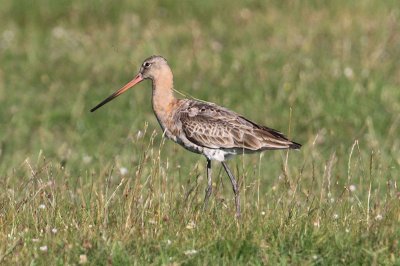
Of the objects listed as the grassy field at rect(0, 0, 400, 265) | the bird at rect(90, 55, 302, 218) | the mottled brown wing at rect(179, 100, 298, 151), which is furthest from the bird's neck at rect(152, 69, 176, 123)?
the grassy field at rect(0, 0, 400, 265)

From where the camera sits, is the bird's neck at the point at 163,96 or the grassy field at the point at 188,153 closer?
the grassy field at the point at 188,153

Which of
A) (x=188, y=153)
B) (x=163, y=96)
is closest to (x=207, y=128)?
(x=163, y=96)

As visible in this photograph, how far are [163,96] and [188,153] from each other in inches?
117

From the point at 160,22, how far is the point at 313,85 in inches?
176

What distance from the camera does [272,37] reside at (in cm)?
1568

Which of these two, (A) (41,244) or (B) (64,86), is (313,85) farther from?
(A) (41,244)

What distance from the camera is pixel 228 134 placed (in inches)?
337

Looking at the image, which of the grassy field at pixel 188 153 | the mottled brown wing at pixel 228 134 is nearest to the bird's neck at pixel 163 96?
the mottled brown wing at pixel 228 134

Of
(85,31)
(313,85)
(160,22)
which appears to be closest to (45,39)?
(85,31)

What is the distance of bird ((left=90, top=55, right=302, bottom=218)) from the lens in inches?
335

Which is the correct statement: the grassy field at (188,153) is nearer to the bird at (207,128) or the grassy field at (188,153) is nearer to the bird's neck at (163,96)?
the bird at (207,128)

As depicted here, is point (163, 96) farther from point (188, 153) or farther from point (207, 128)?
point (188, 153)

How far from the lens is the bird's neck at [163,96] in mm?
8805

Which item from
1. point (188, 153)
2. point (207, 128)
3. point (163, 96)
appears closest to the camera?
point (207, 128)
